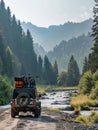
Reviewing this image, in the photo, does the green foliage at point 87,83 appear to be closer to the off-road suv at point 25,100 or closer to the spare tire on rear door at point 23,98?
the off-road suv at point 25,100

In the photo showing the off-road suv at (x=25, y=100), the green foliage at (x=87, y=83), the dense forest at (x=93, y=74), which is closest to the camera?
the off-road suv at (x=25, y=100)

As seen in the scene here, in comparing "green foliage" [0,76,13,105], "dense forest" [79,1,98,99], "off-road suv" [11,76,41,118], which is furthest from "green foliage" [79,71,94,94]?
"off-road suv" [11,76,41,118]

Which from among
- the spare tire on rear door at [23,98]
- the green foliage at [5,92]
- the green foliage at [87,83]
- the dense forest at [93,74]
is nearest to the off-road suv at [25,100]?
the spare tire on rear door at [23,98]

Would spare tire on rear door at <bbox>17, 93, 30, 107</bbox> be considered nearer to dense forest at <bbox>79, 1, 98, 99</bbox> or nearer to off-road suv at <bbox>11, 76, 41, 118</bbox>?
off-road suv at <bbox>11, 76, 41, 118</bbox>

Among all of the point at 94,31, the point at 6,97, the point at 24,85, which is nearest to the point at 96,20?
the point at 94,31

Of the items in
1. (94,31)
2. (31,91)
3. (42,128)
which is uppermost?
(94,31)

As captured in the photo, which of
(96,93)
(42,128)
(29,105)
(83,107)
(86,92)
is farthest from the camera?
(86,92)

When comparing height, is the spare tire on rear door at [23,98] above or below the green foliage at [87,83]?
below

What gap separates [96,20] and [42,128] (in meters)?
79.7

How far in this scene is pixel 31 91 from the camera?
44344mm

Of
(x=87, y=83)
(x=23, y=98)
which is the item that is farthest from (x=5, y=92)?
(x=23, y=98)

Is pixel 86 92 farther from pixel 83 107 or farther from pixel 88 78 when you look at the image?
pixel 83 107

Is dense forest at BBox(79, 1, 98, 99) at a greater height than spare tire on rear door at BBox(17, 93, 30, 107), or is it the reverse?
dense forest at BBox(79, 1, 98, 99)

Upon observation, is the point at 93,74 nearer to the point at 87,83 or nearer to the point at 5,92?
the point at 87,83
